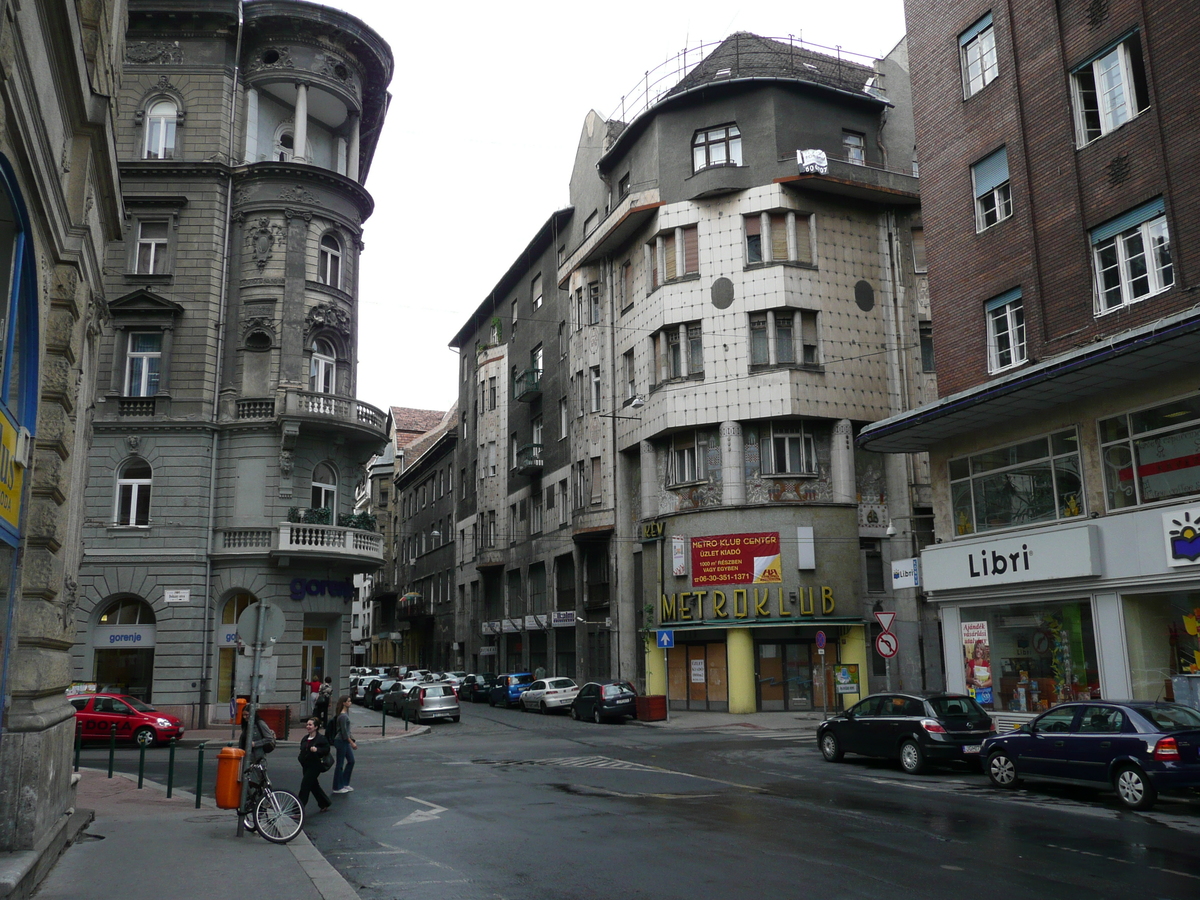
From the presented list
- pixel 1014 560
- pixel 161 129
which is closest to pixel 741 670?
pixel 1014 560

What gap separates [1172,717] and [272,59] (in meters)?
33.0

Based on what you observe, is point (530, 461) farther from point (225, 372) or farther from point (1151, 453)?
point (1151, 453)

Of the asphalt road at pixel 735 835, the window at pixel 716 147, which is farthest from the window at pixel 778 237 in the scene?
the asphalt road at pixel 735 835

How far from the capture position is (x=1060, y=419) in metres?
21.7

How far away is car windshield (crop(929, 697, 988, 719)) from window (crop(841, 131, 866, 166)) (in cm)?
2780

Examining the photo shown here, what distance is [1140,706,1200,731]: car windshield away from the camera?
1395cm

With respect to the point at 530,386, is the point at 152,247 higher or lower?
lower

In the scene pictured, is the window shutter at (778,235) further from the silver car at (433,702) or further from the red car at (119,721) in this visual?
the red car at (119,721)

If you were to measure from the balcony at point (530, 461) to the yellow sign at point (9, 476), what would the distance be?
43.3 meters

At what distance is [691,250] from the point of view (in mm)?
40125

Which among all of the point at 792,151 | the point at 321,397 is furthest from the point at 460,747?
the point at 792,151

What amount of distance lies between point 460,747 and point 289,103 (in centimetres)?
2353

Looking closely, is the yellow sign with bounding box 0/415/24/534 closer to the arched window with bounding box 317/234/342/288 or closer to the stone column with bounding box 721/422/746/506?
the arched window with bounding box 317/234/342/288

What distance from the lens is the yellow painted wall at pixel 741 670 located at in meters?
36.2
